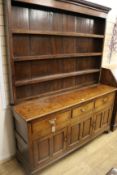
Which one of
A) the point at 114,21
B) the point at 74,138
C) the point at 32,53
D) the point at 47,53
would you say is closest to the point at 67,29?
the point at 47,53

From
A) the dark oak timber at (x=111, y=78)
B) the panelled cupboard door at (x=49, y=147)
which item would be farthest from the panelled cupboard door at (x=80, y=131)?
the dark oak timber at (x=111, y=78)

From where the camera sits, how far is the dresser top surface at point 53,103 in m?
1.54

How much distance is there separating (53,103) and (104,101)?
0.90m

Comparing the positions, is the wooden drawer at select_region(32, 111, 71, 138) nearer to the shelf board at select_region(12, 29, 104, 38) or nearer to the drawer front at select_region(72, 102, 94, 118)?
the drawer front at select_region(72, 102, 94, 118)

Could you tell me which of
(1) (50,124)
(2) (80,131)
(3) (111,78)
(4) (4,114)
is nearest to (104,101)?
(3) (111,78)

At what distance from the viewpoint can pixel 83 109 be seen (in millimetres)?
1944

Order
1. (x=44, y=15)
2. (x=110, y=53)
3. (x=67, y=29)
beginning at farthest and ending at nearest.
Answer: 1. (x=110, y=53)
2. (x=67, y=29)
3. (x=44, y=15)

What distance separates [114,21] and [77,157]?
243 cm

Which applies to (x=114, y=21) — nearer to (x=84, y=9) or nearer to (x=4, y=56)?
(x=84, y=9)

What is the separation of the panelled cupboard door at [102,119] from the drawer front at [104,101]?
0.34 ft

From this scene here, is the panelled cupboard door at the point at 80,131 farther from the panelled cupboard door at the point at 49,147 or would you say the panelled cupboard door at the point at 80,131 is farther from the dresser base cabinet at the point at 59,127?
the panelled cupboard door at the point at 49,147

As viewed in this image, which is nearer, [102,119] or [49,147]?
[49,147]

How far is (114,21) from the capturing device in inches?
104

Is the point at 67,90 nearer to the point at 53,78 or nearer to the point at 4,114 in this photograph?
the point at 53,78
